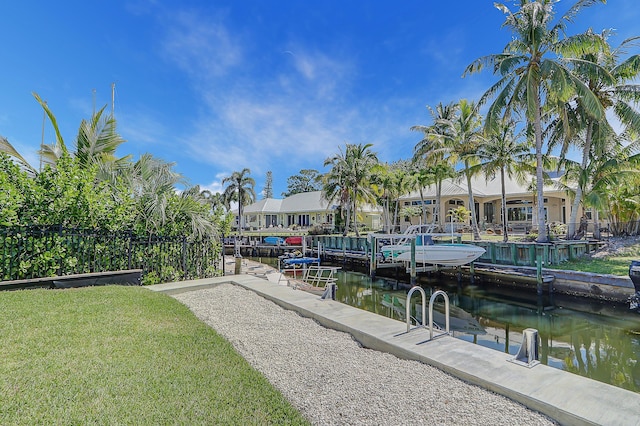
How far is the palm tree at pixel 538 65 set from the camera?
15.7 metres

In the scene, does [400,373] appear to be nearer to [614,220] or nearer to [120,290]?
[120,290]

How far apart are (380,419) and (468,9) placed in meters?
15.7

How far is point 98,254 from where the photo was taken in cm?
845

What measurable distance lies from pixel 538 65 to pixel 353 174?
14466 mm

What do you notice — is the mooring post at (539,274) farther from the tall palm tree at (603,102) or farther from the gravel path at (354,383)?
the gravel path at (354,383)

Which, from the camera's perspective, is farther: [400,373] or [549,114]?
[549,114]

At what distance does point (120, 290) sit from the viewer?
23.9 ft

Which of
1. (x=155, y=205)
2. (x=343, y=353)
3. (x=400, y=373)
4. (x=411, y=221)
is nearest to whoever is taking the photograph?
(x=400, y=373)

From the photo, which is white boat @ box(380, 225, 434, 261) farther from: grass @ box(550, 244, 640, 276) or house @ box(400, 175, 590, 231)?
house @ box(400, 175, 590, 231)

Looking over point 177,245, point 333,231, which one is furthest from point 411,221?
point 177,245

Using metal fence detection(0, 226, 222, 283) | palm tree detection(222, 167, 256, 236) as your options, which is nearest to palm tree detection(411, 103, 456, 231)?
metal fence detection(0, 226, 222, 283)

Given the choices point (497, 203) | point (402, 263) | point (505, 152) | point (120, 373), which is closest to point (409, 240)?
point (402, 263)

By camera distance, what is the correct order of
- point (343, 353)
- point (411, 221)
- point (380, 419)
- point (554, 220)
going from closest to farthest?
point (380, 419), point (343, 353), point (554, 220), point (411, 221)

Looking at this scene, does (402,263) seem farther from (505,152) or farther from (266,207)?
(266,207)
